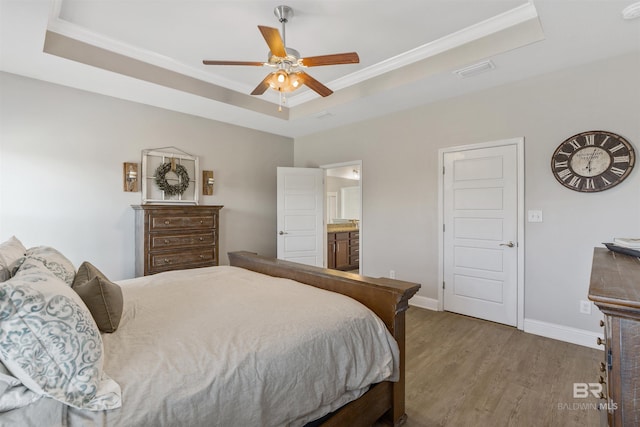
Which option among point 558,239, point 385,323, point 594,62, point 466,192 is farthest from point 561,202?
point 385,323

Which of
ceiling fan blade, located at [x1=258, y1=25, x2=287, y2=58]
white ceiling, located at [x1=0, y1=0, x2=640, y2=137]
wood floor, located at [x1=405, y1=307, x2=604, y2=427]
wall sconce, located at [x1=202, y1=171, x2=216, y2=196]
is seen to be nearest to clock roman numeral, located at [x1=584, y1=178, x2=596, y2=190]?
white ceiling, located at [x1=0, y1=0, x2=640, y2=137]

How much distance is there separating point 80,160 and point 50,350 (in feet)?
10.8

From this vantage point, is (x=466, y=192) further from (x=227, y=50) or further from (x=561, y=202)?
(x=227, y=50)

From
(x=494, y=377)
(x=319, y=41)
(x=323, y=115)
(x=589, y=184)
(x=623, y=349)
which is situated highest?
(x=319, y=41)

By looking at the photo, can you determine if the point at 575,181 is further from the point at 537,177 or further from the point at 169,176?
the point at 169,176

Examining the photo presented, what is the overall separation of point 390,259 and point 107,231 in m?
3.53

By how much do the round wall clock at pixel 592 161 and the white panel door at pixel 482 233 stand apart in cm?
41

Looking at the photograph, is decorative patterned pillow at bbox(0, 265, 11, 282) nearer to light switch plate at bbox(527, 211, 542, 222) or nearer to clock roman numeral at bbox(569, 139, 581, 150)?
light switch plate at bbox(527, 211, 542, 222)

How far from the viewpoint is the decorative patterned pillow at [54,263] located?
1499mm

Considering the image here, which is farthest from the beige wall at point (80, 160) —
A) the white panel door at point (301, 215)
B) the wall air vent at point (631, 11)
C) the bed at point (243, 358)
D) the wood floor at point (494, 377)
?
the wall air vent at point (631, 11)

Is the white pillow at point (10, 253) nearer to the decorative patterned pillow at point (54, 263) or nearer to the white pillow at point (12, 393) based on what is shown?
the decorative patterned pillow at point (54, 263)

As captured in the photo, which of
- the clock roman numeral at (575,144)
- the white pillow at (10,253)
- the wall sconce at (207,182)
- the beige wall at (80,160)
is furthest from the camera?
the wall sconce at (207,182)

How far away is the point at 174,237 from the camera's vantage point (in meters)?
3.68

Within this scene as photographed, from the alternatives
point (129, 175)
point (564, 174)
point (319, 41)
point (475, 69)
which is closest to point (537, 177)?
point (564, 174)
